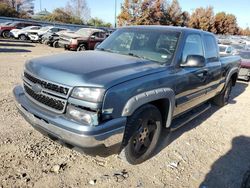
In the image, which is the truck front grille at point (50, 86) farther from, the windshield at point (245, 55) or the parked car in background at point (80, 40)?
the parked car in background at point (80, 40)

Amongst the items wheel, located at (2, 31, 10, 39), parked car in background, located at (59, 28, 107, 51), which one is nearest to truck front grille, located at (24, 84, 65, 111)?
parked car in background, located at (59, 28, 107, 51)

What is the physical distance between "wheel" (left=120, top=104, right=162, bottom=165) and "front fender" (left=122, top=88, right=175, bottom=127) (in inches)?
5.4

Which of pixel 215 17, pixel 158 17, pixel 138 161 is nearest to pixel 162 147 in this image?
pixel 138 161

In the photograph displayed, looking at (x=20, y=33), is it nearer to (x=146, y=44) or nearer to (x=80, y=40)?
(x=80, y=40)

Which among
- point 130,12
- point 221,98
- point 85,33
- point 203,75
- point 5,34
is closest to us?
point 203,75

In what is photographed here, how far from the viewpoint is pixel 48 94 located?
322 centimetres

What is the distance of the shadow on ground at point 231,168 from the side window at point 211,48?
179cm

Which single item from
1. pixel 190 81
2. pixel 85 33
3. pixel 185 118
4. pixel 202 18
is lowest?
pixel 185 118

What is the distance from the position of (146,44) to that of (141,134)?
5.05ft

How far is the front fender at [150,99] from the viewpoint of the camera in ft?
10.4

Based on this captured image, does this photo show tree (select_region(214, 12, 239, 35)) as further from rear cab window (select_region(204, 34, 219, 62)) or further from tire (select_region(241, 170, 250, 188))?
tire (select_region(241, 170, 250, 188))

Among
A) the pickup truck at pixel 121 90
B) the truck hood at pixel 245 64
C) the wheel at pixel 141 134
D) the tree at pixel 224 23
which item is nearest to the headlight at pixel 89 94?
the pickup truck at pixel 121 90

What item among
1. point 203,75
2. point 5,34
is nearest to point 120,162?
point 203,75

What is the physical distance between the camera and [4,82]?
24.7ft
